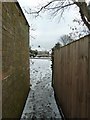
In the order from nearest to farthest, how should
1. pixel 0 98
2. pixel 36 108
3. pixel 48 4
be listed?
pixel 0 98, pixel 36 108, pixel 48 4

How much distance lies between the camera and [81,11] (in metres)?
7.76

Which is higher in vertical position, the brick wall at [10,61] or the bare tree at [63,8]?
the bare tree at [63,8]

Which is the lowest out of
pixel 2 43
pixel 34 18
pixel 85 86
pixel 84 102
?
pixel 84 102

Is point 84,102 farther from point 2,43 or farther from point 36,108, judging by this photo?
point 36,108

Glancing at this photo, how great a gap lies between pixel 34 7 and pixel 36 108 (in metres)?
3.37

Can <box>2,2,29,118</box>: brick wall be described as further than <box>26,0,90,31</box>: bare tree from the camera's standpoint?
No

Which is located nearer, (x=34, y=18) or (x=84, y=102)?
(x=84, y=102)

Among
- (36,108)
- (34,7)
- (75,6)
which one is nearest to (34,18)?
(34,7)

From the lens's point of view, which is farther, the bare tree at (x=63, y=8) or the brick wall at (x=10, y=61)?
the bare tree at (x=63, y=8)

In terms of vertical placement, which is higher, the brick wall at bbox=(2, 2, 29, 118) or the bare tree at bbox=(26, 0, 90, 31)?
the bare tree at bbox=(26, 0, 90, 31)

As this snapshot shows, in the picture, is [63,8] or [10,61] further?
[63,8]

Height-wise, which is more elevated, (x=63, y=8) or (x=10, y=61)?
(x=63, y=8)

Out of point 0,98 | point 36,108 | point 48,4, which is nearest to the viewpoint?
point 0,98

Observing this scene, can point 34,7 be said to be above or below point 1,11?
above
